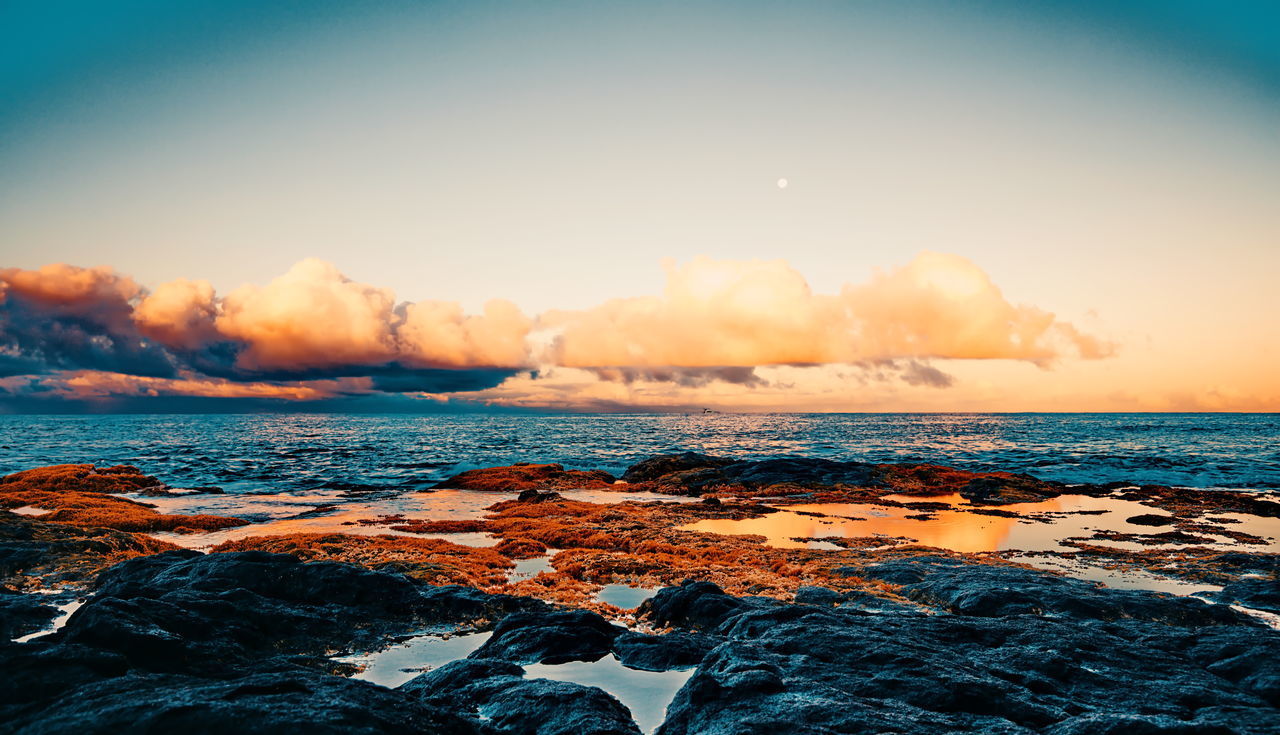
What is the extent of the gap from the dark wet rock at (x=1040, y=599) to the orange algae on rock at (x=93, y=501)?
26.5 meters

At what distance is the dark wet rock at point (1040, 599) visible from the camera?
40.7ft

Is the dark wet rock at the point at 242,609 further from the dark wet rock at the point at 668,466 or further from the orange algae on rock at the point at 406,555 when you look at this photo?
the dark wet rock at the point at 668,466

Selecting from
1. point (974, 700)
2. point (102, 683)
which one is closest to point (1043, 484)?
point (974, 700)

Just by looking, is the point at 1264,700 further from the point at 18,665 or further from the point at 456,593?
the point at 18,665

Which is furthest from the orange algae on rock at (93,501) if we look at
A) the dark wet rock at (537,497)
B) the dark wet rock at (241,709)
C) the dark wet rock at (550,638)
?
the dark wet rock at (241,709)

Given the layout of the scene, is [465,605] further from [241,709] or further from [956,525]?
[956,525]

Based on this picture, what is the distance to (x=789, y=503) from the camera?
35219 millimetres

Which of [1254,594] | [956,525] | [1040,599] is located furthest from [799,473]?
[1040,599]

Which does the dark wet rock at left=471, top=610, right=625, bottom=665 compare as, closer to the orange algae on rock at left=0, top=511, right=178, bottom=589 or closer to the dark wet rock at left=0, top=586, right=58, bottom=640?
the dark wet rock at left=0, top=586, right=58, bottom=640

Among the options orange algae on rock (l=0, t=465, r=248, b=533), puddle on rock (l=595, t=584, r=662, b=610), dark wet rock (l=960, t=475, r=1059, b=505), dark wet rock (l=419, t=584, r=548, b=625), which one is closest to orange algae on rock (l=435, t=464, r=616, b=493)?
orange algae on rock (l=0, t=465, r=248, b=533)

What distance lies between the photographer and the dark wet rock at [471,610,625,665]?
9911 mm

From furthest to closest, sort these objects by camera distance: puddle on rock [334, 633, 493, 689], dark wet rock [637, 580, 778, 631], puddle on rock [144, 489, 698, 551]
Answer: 1. puddle on rock [144, 489, 698, 551]
2. dark wet rock [637, 580, 778, 631]
3. puddle on rock [334, 633, 493, 689]

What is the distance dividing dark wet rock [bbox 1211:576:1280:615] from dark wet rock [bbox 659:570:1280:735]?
535 centimetres

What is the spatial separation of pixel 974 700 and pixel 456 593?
949 centimetres
